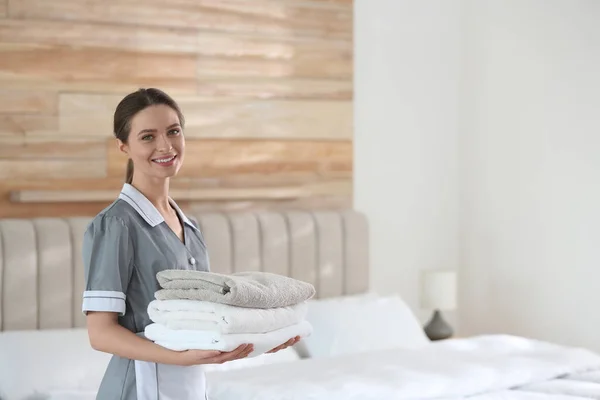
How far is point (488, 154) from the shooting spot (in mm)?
4902

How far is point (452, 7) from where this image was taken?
5000 mm

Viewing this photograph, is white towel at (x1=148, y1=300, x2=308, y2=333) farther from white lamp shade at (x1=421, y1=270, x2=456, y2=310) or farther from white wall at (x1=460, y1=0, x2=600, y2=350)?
white wall at (x1=460, y1=0, x2=600, y2=350)

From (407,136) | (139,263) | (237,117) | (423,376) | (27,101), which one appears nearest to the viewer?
(139,263)

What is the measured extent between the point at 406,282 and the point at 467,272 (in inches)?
14.9

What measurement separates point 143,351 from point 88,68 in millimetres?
2300

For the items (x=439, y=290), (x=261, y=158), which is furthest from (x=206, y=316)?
(x=439, y=290)

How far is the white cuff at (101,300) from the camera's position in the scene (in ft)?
5.96

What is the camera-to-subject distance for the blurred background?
3834 mm

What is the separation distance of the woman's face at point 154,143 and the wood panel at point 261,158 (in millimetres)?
2012

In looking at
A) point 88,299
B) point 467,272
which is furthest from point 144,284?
point 467,272

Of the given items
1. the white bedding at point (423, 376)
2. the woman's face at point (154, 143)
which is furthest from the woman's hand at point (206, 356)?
the white bedding at point (423, 376)

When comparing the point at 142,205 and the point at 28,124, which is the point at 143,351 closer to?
the point at 142,205

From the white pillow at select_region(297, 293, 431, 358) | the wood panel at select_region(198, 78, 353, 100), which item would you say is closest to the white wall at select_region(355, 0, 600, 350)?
the wood panel at select_region(198, 78, 353, 100)

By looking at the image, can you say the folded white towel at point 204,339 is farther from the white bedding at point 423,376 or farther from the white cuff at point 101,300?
the white bedding at point 423,376
